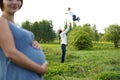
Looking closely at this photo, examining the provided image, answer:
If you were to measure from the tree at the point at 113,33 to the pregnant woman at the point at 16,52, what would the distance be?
49.8 m

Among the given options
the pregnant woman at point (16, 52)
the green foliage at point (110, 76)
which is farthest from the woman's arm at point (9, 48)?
the green foliage at point (110, 76)

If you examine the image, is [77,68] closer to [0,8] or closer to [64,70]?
[64,70]

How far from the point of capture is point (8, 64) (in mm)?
2869

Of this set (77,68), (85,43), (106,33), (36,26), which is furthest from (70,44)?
(36,26)

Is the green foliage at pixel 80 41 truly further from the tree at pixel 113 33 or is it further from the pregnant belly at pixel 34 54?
the pregnant belly at pixel 34 54

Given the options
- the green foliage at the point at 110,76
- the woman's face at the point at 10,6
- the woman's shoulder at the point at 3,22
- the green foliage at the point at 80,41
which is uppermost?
the woman's face at the point at 10,6

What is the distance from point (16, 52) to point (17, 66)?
4.6 inches

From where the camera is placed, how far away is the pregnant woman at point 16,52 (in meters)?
2.81

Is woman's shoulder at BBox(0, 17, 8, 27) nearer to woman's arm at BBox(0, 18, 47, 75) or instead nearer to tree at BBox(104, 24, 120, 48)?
woman's arm at BBox(0, 18, 47, 75)

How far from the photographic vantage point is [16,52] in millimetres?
2809

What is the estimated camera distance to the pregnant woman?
281 cm

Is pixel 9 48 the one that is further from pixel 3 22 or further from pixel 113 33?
pixel 113 33

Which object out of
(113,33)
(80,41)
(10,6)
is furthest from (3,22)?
(113,33)

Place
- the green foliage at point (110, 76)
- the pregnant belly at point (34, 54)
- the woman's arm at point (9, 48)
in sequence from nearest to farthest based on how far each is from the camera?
the woman's arm at point (9, 48) → the pregnant belly at point (34, 54) → the green foliage at point (110, 76)
